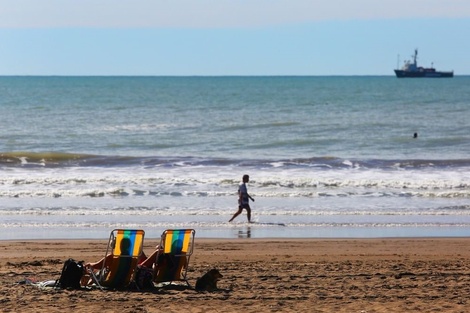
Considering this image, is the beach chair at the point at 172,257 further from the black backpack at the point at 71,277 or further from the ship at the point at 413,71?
the ship at the point at 413,71

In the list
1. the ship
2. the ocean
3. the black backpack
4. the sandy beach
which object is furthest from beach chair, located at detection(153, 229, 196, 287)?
the ship

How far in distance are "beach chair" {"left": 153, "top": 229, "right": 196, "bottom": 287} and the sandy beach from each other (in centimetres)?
25

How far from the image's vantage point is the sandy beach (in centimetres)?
945

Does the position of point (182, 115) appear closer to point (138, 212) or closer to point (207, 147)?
point (207, 147)

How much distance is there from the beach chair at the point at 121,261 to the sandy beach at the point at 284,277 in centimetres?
25

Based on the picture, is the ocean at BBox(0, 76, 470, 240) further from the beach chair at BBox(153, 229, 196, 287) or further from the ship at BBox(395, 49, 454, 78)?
the ship at BBox(395, 49, 454, 78)

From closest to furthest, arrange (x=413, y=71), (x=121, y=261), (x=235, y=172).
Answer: (x=121, y=261) → (x=235, y=172) → (x=413, y=71)

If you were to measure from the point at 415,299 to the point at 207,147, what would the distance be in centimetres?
A: 2784

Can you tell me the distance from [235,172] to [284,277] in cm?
1731

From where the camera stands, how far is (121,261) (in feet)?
33.9

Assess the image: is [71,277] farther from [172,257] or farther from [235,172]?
[235,172]

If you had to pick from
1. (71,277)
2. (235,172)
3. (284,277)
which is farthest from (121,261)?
(235,172)

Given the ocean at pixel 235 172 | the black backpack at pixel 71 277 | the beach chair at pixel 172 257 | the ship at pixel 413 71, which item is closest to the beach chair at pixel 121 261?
the black backpack at pixel 71 277

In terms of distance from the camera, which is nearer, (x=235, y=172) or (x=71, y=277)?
(x=71, y=277)
